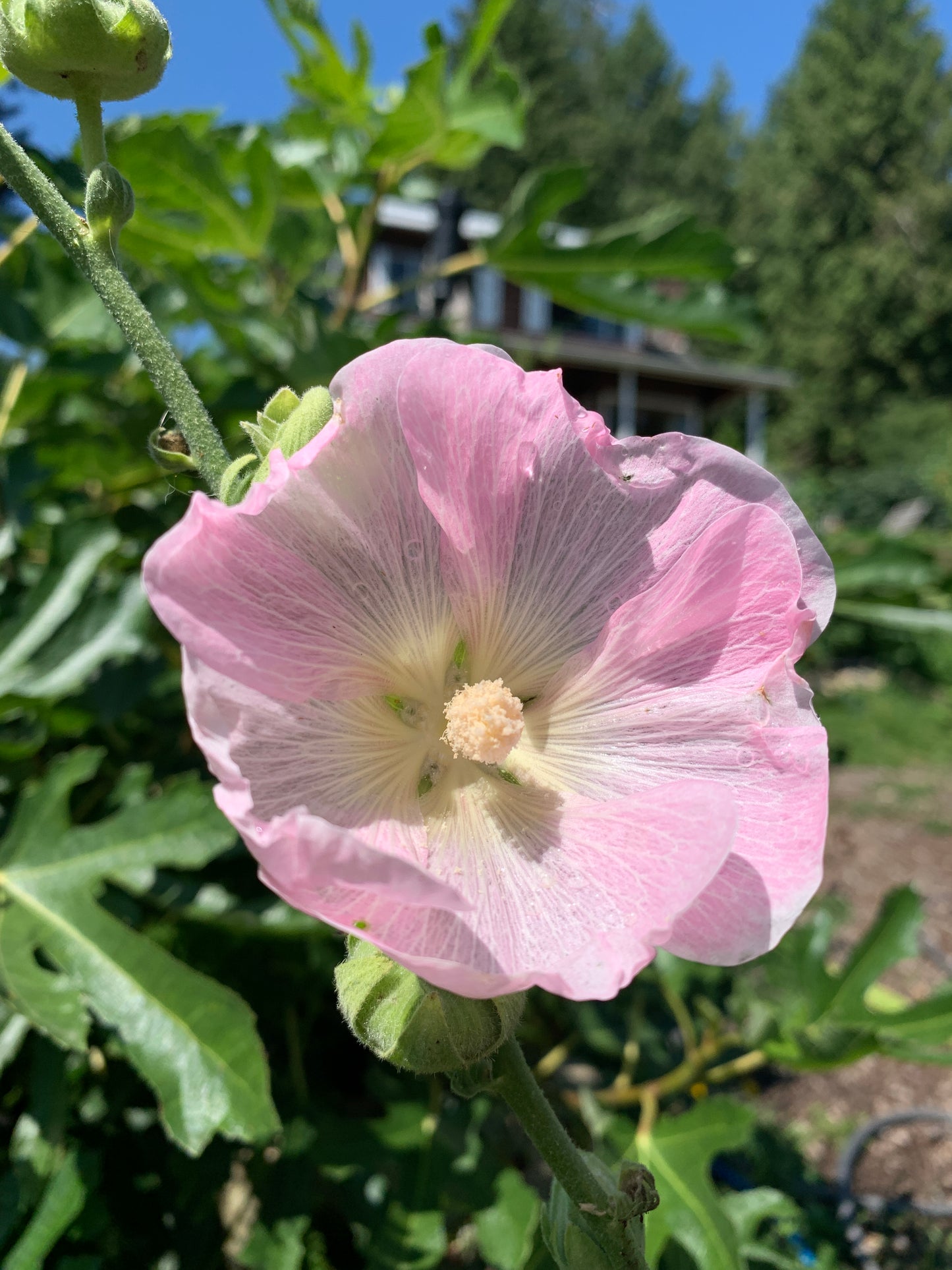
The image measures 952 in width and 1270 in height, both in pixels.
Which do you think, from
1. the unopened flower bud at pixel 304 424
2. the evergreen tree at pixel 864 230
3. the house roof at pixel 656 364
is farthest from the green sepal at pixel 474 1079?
the evergreen tree at pixel 864 230

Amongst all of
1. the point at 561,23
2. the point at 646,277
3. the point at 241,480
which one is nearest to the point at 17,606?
the point at 241,480

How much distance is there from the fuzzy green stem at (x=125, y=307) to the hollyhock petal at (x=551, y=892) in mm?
341

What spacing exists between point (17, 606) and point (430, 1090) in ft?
3.98

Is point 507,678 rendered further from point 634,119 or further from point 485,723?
point 634,119

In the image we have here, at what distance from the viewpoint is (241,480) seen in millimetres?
729

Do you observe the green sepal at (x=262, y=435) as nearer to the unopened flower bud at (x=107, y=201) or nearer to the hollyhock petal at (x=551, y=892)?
the unopened flower bud at (x=107, y=201)

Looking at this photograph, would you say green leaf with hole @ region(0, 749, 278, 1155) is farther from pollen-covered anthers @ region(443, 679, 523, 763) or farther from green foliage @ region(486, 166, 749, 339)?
green foliage @ region(486, 166, 749, 339)

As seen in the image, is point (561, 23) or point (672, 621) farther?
point (561, 23)

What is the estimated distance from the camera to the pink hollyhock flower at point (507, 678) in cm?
67

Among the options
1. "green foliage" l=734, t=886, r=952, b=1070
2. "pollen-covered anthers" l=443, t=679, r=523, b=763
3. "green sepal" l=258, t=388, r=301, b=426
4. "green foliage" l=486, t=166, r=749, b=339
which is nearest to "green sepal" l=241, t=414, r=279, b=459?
"green sepal" l=258, t=388, r=301, b=426

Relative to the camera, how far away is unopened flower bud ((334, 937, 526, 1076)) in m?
0.68

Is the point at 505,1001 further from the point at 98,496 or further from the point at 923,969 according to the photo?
the point at 923,969

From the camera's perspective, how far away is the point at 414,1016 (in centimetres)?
70

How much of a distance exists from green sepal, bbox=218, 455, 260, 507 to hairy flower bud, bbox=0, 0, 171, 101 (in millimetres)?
367
